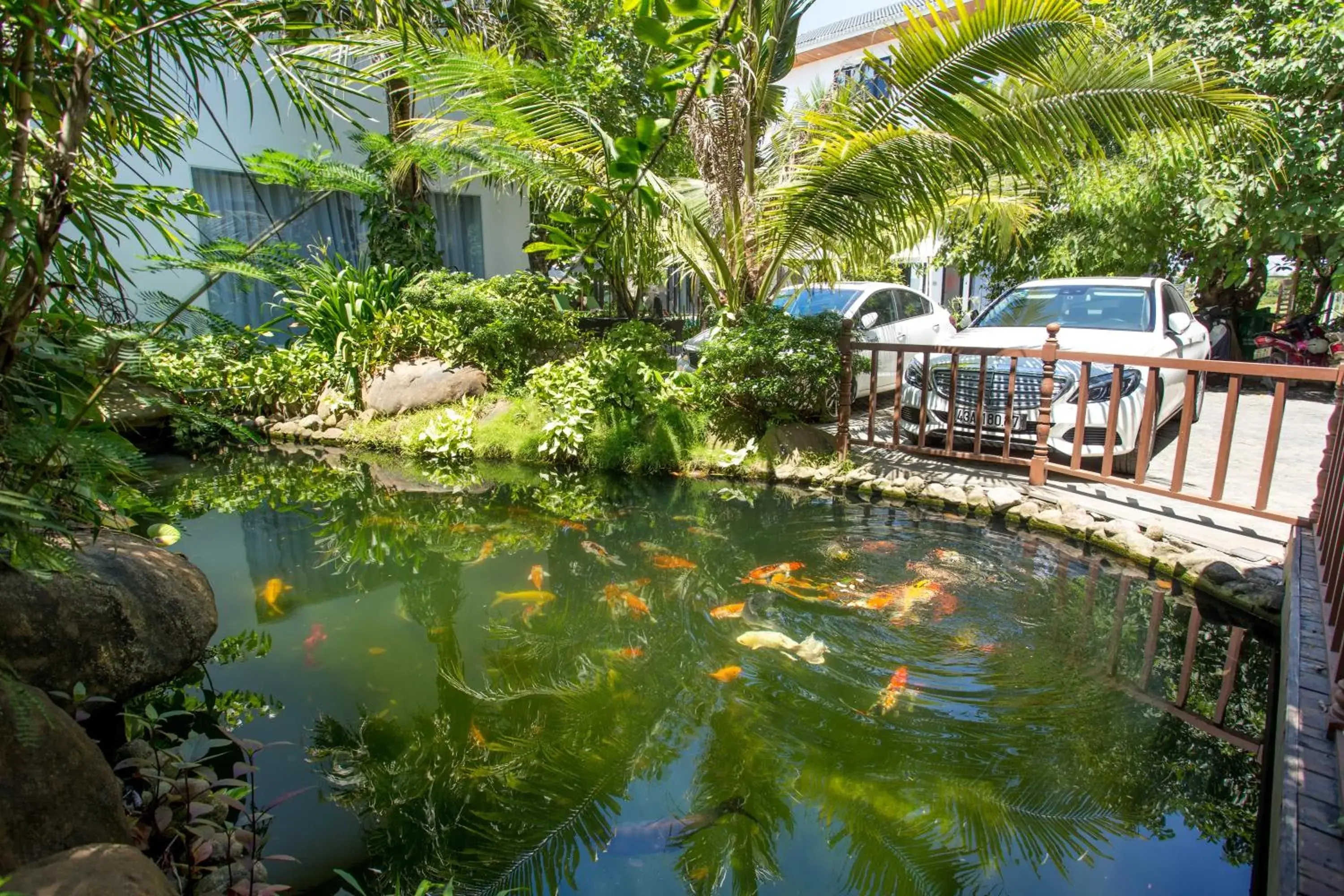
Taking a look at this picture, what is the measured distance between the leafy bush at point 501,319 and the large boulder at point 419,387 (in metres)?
0.26

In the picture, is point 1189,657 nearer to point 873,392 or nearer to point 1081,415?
point 1081,415

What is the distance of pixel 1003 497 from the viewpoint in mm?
6258

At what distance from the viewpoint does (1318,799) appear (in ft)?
7.69

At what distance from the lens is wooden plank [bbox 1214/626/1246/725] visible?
3699 mm

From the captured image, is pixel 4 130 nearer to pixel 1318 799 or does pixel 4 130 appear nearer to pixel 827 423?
pixel 1318 799

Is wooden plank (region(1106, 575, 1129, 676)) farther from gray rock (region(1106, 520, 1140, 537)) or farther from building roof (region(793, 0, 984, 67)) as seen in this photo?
building roof (region(793, 0, 984, 67))

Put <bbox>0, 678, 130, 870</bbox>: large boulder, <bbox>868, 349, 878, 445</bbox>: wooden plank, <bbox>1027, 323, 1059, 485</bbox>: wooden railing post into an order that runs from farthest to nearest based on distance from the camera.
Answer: <bbox>868, 349, 878, 445</bbox>: wooden plank
<bbox>1027, 323, 1059, 485</bbox>: wooden railing post
<bbox>0, 678, 130, 870</bbox>: large boulder

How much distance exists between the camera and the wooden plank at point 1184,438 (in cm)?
537

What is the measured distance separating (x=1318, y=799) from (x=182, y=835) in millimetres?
3500

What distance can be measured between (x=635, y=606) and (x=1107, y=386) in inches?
177

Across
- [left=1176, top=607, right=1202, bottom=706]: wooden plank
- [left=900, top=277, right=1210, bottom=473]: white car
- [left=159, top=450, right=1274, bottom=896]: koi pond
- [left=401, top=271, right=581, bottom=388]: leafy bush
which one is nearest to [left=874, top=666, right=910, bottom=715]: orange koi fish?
[left=159, top=450, right=1274, bottom=896]: koi pond

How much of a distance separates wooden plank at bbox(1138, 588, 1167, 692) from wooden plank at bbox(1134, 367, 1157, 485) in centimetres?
123

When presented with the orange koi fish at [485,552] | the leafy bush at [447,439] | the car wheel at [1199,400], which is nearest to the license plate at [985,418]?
the car wheel at [1199,400]

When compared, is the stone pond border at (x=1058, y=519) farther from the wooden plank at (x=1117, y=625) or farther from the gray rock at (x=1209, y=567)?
the wooden plank at (x=1117, y=625)
